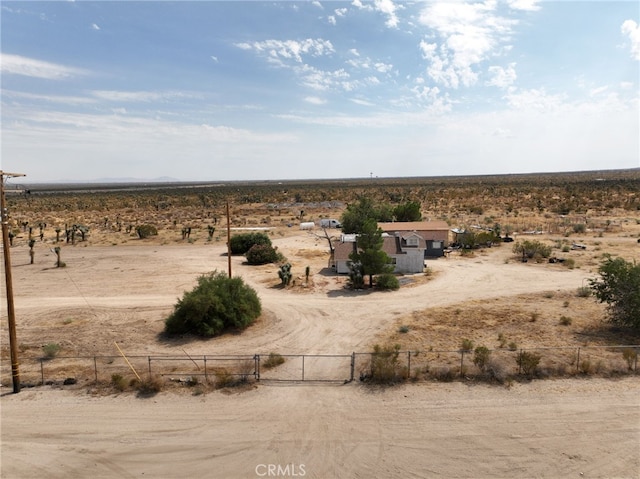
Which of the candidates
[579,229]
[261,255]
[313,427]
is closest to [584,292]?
[313,427]

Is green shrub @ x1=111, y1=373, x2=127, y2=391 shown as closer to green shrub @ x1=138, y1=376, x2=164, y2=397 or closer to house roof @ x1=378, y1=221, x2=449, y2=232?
green shrub @ x1=138, y1=376, x2=164, y2=397

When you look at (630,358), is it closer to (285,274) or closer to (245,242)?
(285,274)

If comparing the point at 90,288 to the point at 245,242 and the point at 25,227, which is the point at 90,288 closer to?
the point at 245,242

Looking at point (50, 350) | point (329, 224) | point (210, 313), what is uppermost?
point (329, 224)

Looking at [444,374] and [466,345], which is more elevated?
[466,345]

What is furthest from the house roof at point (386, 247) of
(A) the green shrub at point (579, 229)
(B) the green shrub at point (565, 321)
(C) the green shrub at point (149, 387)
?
(A) the green shrub at point (579, 229)

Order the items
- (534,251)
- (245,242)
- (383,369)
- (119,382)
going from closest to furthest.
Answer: (119,382), (383,369), (534,251), (245,242)

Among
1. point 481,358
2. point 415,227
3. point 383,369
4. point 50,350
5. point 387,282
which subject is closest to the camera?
point 383,369
